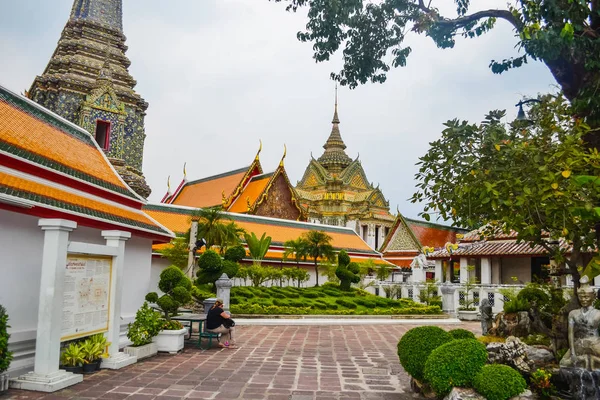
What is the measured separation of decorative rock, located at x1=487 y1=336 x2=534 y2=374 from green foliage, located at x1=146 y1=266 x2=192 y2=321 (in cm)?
635

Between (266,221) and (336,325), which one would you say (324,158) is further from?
(336,325)

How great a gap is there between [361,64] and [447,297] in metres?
13.6

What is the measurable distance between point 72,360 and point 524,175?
701 cm

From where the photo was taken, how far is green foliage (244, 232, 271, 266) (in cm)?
2566

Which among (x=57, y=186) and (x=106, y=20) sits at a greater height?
(x=106, y=20)

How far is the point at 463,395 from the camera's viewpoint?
5965mm

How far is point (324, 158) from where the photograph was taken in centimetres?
5684

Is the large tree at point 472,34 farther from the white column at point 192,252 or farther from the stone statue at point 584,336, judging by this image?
the white column at point 192,252

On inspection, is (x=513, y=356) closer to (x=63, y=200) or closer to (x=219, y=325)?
(x=219, y=325)

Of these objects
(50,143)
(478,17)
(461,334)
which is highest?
(478,17)

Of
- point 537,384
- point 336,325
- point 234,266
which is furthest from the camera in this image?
point 234,266

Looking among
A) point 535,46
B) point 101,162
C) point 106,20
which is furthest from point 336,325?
point 106,20

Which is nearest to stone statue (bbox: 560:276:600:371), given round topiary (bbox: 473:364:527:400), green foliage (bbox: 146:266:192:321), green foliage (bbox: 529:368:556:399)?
green foliage (bbox: 529:368:556:399)

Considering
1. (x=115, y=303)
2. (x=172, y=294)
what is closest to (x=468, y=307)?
(x=172, y=294)
